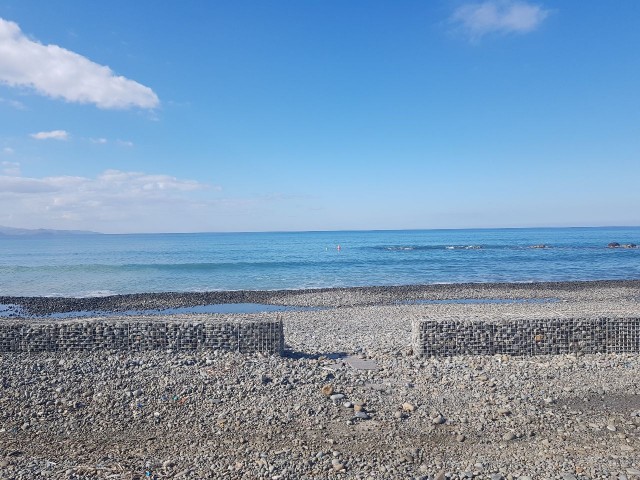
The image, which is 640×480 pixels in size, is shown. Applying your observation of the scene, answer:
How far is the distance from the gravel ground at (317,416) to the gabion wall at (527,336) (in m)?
0.35

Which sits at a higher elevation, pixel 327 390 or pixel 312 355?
pixel 327 390

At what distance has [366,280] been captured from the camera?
33281mm

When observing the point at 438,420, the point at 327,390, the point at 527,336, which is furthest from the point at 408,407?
the point at 527,336

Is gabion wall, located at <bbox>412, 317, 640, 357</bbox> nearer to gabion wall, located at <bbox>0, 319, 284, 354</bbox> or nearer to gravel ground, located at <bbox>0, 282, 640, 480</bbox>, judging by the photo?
gravel ground, located at <bbox>0, 282, 640, 480</bbox>

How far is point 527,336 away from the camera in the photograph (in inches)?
364

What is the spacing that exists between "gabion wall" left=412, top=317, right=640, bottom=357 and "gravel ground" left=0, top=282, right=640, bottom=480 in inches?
13.7

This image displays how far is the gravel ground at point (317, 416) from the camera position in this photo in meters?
5.12

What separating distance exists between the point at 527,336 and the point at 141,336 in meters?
7.87

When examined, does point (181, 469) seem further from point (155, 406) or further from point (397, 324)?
point (397, 324)

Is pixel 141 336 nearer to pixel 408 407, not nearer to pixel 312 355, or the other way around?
pixel 312 355

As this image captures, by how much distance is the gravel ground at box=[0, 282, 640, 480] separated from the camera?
5.12 metres

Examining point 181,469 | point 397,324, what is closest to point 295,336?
point 397,324

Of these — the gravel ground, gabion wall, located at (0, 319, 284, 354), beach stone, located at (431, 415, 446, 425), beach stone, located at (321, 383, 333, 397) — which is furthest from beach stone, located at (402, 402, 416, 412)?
gabion wall, located at (0, 319, 284, 354)

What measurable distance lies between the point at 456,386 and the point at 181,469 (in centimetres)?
454
